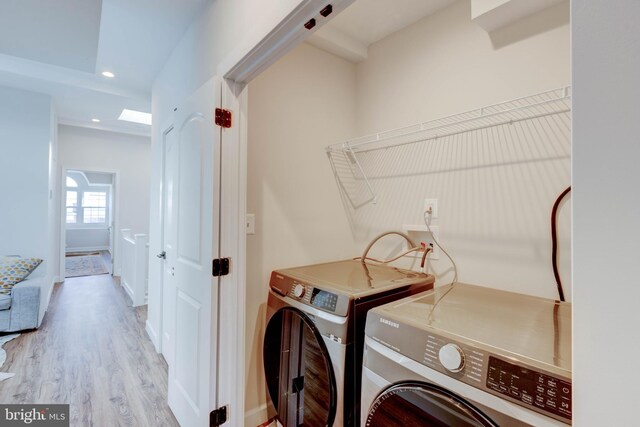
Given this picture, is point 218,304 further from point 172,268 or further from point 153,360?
point 153,360

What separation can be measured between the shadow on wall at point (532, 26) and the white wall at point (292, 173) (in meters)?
1.06

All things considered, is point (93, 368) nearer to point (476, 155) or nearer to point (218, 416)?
point (218, 416)

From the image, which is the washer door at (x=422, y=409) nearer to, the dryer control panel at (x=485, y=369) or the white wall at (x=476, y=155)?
the dryer control panel at (x=485, y=369)

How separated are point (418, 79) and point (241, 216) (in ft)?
4.63

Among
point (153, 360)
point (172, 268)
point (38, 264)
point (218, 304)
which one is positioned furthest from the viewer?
point (38, 264)

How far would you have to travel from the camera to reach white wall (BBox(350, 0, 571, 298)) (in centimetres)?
144

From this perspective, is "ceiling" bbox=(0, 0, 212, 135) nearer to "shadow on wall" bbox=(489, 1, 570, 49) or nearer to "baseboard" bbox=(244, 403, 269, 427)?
"shadow on wall" bbox=(489, 1, 570, 49)

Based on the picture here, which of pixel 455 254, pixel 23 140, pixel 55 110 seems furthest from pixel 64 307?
pixel 455 254

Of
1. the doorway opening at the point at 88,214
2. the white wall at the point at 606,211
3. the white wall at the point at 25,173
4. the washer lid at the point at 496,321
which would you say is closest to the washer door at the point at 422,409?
the washer lid at the point at 496,321

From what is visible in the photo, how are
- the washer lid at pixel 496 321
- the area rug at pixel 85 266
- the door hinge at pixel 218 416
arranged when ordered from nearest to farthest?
the washer lid at pixel 496 321 → the door hinge at pixel 218 416 → the area rug at pixel 85 266

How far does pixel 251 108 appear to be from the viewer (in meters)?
1.88

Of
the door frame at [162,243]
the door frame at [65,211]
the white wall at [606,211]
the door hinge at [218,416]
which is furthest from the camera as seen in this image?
the door frame at [65,211]

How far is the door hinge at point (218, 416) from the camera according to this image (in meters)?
1.52

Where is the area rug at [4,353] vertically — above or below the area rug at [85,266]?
below
